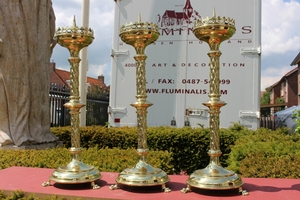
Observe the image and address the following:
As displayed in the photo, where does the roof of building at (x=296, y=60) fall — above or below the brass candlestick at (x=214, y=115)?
above

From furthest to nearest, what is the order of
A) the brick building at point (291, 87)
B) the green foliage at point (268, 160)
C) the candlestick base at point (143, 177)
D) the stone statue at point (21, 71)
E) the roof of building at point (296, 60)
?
the brick building at point (291, 87), the roof of building at point (296, 60), the stone statue at point (21, 71), the green foliage at point (268, 160), the candlestick base at point (143, 177)

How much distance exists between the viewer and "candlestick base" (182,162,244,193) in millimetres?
2377

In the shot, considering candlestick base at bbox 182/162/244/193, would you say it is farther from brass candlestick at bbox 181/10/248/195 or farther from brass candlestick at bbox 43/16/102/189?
brass candlestick at bbox 43/16/102/189

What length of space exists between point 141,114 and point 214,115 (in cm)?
58

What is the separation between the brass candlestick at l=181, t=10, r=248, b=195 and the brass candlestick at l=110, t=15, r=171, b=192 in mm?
257

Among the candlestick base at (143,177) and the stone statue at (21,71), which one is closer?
the candlestick base at (143,177)

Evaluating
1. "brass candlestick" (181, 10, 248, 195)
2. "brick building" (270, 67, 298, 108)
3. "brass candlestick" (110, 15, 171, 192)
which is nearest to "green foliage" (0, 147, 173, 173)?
"brass candlestick" (110, 15, 171, 192)

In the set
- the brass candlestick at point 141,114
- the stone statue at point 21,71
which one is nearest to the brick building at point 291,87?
the stone statue at point 21,71

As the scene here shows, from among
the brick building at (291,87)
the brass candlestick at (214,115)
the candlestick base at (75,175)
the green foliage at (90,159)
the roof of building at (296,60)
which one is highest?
the roof of building at (296,60)

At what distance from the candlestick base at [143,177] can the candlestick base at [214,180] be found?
0.20m

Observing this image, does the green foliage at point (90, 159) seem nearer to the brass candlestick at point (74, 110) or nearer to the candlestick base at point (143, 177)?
the brass candlestick at point (74, 110)

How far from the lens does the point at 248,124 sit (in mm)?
7191

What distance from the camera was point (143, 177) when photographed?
2512mm

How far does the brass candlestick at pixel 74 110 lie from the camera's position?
2.62 metres
